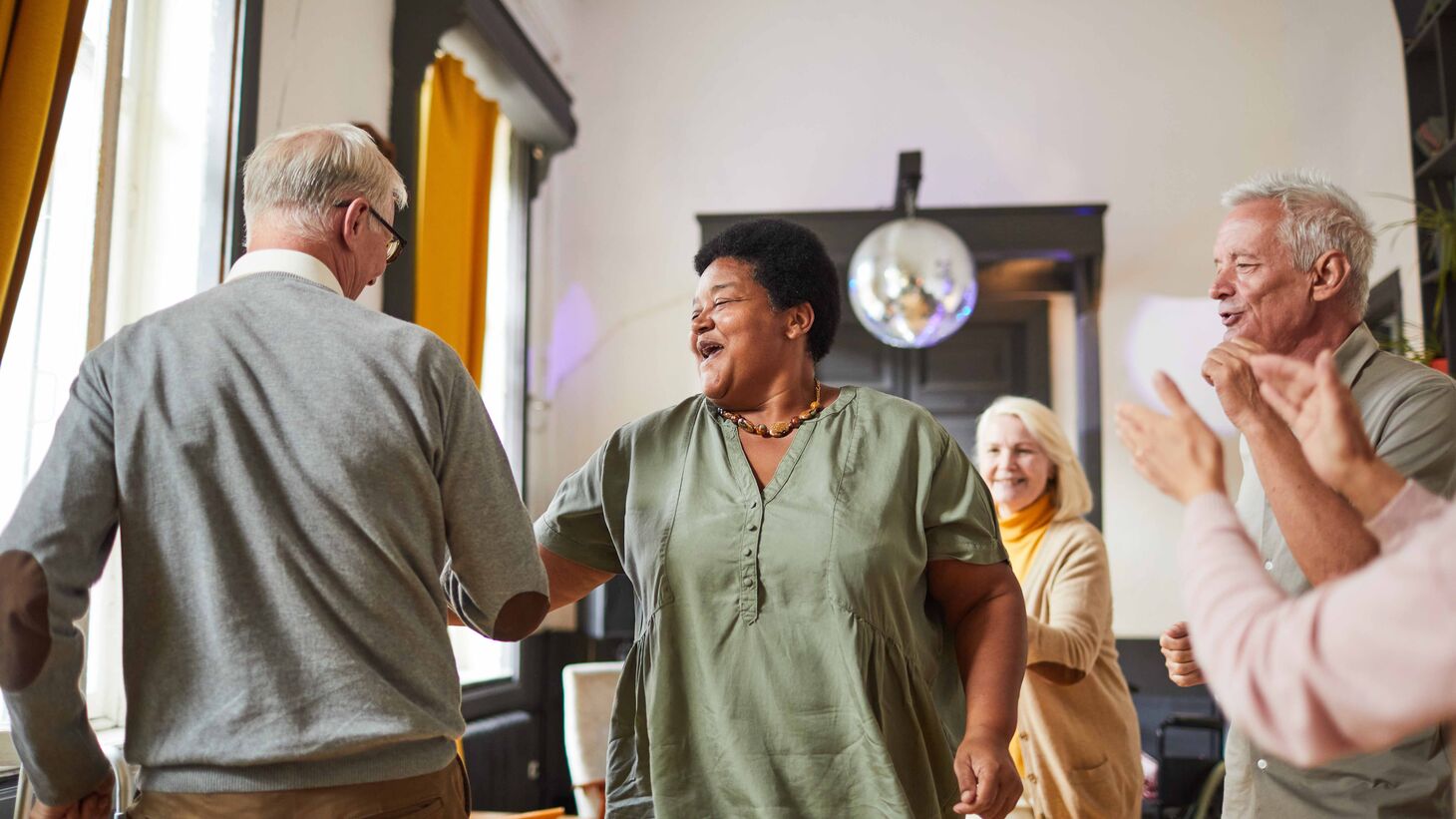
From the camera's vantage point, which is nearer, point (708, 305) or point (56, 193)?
point (708, 305)

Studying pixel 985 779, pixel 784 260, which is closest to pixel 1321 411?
pixel 985 779

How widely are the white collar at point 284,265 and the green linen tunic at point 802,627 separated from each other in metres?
0.51

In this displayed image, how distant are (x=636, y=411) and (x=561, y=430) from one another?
389 millimetres

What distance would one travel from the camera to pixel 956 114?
5.66m

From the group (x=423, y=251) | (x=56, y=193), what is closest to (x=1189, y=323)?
(x=423, y=251)

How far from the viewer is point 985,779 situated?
54.9 inches

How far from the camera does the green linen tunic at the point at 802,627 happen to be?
1.45m

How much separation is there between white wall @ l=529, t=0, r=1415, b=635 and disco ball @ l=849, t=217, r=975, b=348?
1120mm

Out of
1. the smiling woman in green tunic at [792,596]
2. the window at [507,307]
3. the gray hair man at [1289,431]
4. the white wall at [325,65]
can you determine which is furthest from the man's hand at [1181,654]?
the window at [507,307]

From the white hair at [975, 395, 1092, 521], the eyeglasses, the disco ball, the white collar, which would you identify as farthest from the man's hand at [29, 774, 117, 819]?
the disco ball

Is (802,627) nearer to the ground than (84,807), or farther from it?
farther from it

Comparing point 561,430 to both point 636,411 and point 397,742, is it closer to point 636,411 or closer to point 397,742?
point 636,411

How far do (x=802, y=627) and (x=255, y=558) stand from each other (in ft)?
2.16

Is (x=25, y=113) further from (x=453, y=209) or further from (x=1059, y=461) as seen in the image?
(x=453, y=209)
